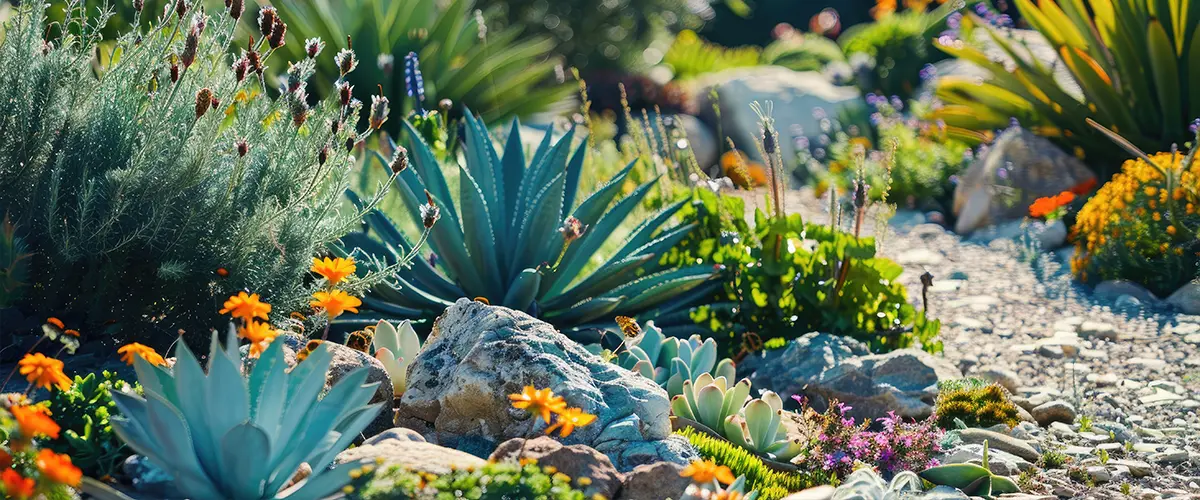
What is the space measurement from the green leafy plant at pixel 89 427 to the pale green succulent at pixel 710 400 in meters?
1.66

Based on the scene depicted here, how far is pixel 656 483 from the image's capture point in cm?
292

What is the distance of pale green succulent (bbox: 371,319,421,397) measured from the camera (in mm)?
3758

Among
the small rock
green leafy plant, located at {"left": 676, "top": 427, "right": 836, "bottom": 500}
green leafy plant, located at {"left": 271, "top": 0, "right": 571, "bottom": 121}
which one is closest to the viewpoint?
green leafy plant, located at {"left": 676, "top": 427, "right": 836, "bottom": 500}

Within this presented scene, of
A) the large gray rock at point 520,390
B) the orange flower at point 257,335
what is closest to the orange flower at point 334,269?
the orange flower at point 257,335

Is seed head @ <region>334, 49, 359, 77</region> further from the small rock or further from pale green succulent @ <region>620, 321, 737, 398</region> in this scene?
the small rock

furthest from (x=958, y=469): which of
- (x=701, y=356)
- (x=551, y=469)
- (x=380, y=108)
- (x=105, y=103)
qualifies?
(x=105, y=103)

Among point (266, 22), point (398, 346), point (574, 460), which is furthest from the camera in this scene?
point (398, 346)

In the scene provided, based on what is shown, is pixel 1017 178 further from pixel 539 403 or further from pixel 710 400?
pixel 539 403

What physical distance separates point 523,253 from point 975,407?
1807 mm

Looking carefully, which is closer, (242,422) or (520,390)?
(242,422)

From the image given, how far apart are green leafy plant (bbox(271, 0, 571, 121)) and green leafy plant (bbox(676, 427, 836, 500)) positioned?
14.5 feet

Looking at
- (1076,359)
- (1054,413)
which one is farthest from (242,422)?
(1076,359)

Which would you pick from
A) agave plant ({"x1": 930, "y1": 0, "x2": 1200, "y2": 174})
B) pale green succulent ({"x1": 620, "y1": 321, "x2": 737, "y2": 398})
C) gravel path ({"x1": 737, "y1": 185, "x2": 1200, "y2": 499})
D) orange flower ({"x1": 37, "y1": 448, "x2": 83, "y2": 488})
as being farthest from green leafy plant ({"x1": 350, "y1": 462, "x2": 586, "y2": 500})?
agave plant ({"x1": 930, "y1": 0, "x2": 1200, "y2": 174})

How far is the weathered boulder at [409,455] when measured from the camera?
8.95 ft
